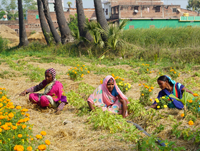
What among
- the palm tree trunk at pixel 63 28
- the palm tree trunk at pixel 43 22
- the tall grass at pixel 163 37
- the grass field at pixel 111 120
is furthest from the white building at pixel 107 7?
the grass field at pixel 111 120

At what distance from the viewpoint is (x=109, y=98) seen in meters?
4.55

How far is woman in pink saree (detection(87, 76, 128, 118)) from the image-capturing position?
4.35m

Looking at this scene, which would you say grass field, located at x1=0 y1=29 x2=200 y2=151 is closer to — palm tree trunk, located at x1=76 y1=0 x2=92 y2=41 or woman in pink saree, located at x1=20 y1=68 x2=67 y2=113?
woman in pink saree, located at x1=20 y1=68 x2=67 y2=113

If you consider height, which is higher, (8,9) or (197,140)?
(8,9)

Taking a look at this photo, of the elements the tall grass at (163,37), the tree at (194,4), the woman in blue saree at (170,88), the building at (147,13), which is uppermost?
the tree at (194,4)

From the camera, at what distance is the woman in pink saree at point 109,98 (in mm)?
4348

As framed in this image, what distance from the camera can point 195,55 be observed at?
9562mm

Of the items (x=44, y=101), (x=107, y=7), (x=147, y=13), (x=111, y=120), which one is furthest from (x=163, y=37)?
(x=107, y=7)

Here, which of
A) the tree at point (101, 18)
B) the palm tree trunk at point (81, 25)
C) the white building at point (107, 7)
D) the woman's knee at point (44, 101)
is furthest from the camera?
the white building at point (107, 7)

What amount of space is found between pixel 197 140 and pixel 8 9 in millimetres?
84521

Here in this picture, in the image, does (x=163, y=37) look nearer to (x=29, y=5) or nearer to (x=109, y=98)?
(x=109, y=98)

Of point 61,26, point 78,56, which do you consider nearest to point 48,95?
point 78,56

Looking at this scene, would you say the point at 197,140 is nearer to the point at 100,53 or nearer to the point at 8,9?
the point at 100,53

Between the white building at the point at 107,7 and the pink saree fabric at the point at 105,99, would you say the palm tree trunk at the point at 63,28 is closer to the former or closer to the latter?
the pink saree fabric at the point at 105,99
